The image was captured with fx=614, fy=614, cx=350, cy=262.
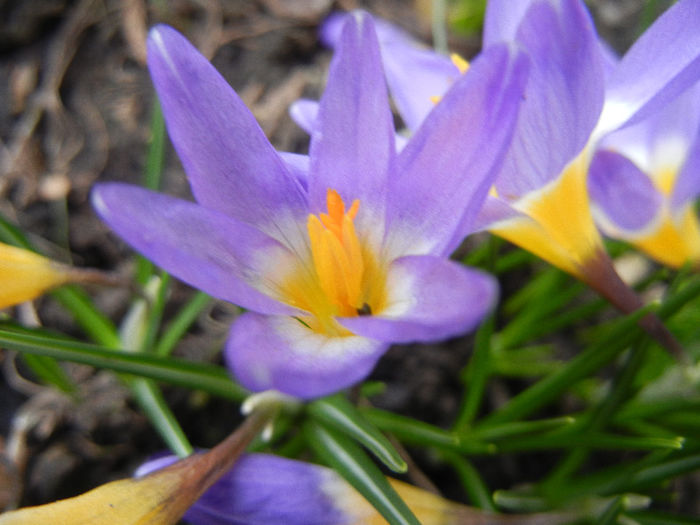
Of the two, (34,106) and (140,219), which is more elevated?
(140,219)

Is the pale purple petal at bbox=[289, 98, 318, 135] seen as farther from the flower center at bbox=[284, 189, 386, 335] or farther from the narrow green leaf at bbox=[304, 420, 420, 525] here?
the narrow green leaf at bbox=[304, 420, 420, 525]

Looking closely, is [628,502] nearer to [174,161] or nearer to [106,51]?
[174,161]

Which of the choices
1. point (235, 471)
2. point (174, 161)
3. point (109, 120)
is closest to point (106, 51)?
point (109, 120)

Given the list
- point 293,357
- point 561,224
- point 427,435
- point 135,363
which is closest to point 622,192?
point 561,224

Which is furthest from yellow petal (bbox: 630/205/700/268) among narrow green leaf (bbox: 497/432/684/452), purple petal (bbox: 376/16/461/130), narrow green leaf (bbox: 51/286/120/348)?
narrow green leaf (bbox: 51/286/120/348)

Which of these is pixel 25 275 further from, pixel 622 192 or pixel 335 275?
pixel 622 192

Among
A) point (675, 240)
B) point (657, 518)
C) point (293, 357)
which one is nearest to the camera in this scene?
point (293, 357)

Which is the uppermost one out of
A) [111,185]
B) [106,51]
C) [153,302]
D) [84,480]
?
[111,185]
